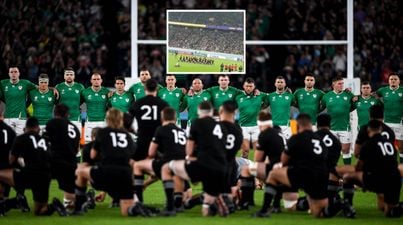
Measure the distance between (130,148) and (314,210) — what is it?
276 centimetres

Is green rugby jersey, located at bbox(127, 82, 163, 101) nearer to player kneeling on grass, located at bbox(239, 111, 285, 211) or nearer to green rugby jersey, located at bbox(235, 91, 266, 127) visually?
green rugby jersey, located at bbox(235, 91, 266, 127)

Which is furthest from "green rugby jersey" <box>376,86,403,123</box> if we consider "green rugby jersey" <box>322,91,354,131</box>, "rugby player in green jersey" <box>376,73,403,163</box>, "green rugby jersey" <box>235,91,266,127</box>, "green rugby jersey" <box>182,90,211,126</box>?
"green rugby jersey" <box>182,90,211,126</box>

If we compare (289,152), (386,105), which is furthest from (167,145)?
(386,105)

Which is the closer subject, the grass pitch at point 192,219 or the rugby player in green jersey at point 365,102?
the grass pitch at point 192,219

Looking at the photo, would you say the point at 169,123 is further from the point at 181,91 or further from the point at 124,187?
the point at 181,91

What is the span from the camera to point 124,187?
15383mm

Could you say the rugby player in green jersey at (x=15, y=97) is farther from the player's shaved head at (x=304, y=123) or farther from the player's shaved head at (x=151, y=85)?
the player's shaved head at (x=304, y=123)

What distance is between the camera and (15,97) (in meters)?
21.6

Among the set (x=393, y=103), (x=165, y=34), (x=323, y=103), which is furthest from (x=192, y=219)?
(x=165, y=34)

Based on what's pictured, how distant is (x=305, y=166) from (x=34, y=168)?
380 centimetres

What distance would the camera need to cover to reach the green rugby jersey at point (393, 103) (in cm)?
2164

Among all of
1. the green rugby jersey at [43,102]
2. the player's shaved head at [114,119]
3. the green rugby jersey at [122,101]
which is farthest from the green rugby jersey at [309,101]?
the player's shaved head at [114,119]

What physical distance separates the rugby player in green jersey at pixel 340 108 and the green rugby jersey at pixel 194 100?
2.37m

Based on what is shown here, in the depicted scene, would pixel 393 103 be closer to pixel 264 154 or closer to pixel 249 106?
pixel 249 106
